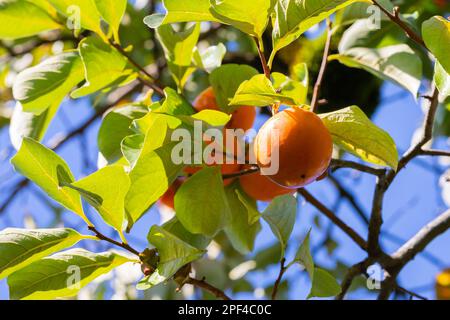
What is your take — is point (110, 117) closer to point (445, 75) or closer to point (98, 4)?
point (98, 4)

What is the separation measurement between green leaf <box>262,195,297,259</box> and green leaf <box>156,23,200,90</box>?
330 mm

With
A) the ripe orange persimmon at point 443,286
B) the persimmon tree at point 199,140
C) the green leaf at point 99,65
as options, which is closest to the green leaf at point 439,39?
the persimmon tree at point 199,140

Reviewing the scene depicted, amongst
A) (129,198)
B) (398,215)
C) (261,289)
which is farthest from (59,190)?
(398,215)

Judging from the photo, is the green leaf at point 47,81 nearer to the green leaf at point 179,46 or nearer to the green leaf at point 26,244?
the green leaf at point 179,46

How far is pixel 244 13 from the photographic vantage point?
35.4 inches

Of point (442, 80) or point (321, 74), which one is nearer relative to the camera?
point (442, 80)

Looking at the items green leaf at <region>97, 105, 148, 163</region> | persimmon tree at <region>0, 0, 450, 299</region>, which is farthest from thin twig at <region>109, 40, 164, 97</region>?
green leaf at <region>97, 105, 148, 163</region>

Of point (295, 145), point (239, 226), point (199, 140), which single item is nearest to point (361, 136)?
point (295, 145)

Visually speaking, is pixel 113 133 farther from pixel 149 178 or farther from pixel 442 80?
pixel 442 80

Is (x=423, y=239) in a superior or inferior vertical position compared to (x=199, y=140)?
inferior

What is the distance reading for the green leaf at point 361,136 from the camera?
36.6 inches

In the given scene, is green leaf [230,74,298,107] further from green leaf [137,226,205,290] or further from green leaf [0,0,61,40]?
green leaf [0,0,61,40]

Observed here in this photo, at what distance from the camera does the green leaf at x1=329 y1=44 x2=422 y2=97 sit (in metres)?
1.13

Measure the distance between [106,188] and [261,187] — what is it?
0.30 m
